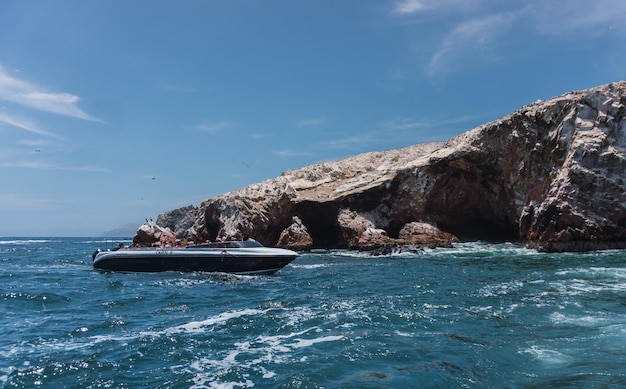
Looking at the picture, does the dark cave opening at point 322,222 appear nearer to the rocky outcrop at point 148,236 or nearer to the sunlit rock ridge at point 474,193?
the sunlit rock ridge at point 474,193

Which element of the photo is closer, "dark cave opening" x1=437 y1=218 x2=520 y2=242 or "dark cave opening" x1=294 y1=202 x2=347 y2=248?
"dark cave opening" x1=437 y1=218 x2=520 y2=242

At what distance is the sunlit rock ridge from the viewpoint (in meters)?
31.0

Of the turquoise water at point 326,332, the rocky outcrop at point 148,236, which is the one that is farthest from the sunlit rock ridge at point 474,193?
the turquoise water at point 326,332

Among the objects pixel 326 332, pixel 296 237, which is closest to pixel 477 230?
pixel 296 237

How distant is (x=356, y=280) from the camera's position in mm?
21734

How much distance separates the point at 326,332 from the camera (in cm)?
1186

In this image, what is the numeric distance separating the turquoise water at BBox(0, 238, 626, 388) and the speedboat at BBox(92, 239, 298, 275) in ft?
7.67

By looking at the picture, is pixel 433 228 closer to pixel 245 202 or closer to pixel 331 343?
pixel 245 202

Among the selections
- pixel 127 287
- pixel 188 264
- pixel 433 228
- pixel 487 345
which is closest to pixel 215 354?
pixel 487 345

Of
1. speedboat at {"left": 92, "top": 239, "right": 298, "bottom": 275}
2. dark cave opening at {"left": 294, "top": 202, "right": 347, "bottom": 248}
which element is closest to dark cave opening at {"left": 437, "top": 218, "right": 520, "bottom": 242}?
dark cave opening at {"left": 294, "top": 202, "right": 347, "bottom": 248}

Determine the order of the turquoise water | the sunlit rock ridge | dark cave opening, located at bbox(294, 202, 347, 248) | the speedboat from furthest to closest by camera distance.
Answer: dark cave opening, located at bbox(294, 202, 347, 248)
the sunlit rock ridge
the speedboat
the turquoise water

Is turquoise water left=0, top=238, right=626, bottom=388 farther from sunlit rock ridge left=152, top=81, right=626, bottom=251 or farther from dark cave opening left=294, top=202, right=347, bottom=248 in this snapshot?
dark cave opening left=294, top=202, right=347, bottom=248

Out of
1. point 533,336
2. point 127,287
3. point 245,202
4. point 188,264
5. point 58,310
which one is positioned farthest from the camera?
point 245,202

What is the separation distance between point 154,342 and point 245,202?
34.8m
